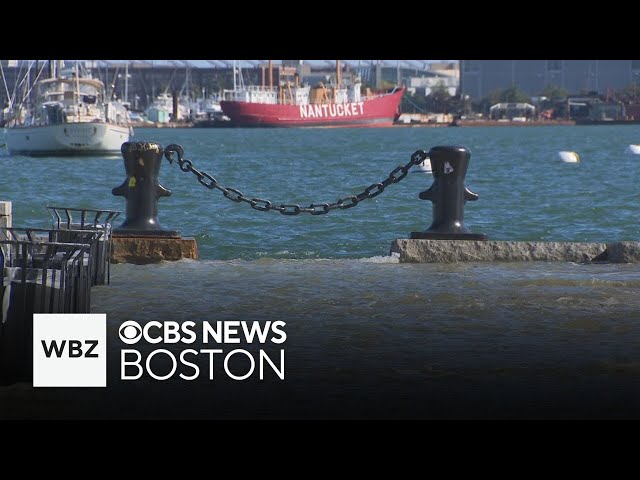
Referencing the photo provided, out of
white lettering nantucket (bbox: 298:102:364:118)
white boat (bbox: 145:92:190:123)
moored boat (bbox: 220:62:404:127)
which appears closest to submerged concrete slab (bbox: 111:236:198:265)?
moored boat (bbox: 220:62:404:127)

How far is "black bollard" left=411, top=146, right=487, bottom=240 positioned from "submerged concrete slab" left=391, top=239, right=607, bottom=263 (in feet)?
0.32

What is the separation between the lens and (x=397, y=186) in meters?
31.6

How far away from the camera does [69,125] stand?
5241 cm

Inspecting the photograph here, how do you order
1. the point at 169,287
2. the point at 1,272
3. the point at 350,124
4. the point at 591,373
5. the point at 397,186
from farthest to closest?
the point at 350,124, the point at 397,186, the point at 169,287, the point at 591,373, the point at 1,272

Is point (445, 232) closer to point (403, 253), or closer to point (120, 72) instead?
point (403, 253)

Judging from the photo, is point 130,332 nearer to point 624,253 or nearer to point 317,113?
point 624,253

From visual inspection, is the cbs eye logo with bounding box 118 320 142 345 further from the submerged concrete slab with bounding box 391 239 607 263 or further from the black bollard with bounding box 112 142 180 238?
the submerged concrete slab with bounding box 391 239 607 263

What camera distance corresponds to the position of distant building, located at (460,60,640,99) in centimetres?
14300

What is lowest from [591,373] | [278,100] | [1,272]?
[591,373]

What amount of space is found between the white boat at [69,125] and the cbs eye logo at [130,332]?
4501 cm

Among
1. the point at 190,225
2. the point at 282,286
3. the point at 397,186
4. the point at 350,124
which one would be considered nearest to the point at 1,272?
the point at 282,286

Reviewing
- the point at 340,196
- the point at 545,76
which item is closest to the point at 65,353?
the point at 340,196

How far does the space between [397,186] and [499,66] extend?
11673cm

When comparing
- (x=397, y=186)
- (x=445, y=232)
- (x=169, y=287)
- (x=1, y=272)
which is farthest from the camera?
(x=397, y=186)
